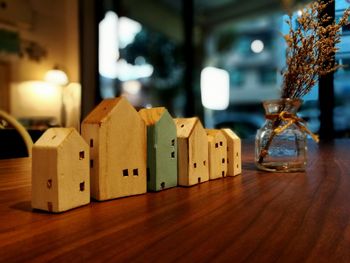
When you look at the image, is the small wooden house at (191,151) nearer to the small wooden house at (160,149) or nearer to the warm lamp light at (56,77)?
the small wooden house at (160,149)

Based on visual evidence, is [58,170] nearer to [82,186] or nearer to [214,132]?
[82,186]

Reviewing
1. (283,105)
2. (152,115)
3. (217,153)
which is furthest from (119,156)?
(283,105)

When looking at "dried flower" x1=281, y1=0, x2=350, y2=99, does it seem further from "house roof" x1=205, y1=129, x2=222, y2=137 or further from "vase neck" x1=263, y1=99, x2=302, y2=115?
"house roof" x1=205, y1=129, x2=222, y2=137

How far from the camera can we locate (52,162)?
1.52ft

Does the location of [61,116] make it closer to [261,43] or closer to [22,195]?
[261,43]

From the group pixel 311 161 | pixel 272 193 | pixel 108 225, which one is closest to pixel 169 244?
pixel 108 225

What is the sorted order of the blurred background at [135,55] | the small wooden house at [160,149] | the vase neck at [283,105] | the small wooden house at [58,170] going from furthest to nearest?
1. the blurred background at [135,55]
2. the vase neck at [283,105]
3. the small wooden house at [160,149]
4. the small wooden house at [58,170]

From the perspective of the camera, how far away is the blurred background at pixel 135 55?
4402 mm

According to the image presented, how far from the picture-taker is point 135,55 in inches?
199

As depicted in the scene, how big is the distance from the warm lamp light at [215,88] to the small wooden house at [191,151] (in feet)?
12.6

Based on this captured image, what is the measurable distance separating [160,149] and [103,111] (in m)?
0.12

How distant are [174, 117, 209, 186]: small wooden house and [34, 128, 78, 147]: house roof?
0.22 meters

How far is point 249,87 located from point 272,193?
17.0 ft

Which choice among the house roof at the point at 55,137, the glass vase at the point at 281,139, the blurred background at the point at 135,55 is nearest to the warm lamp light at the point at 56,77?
the blurred background at the point at 135,55
